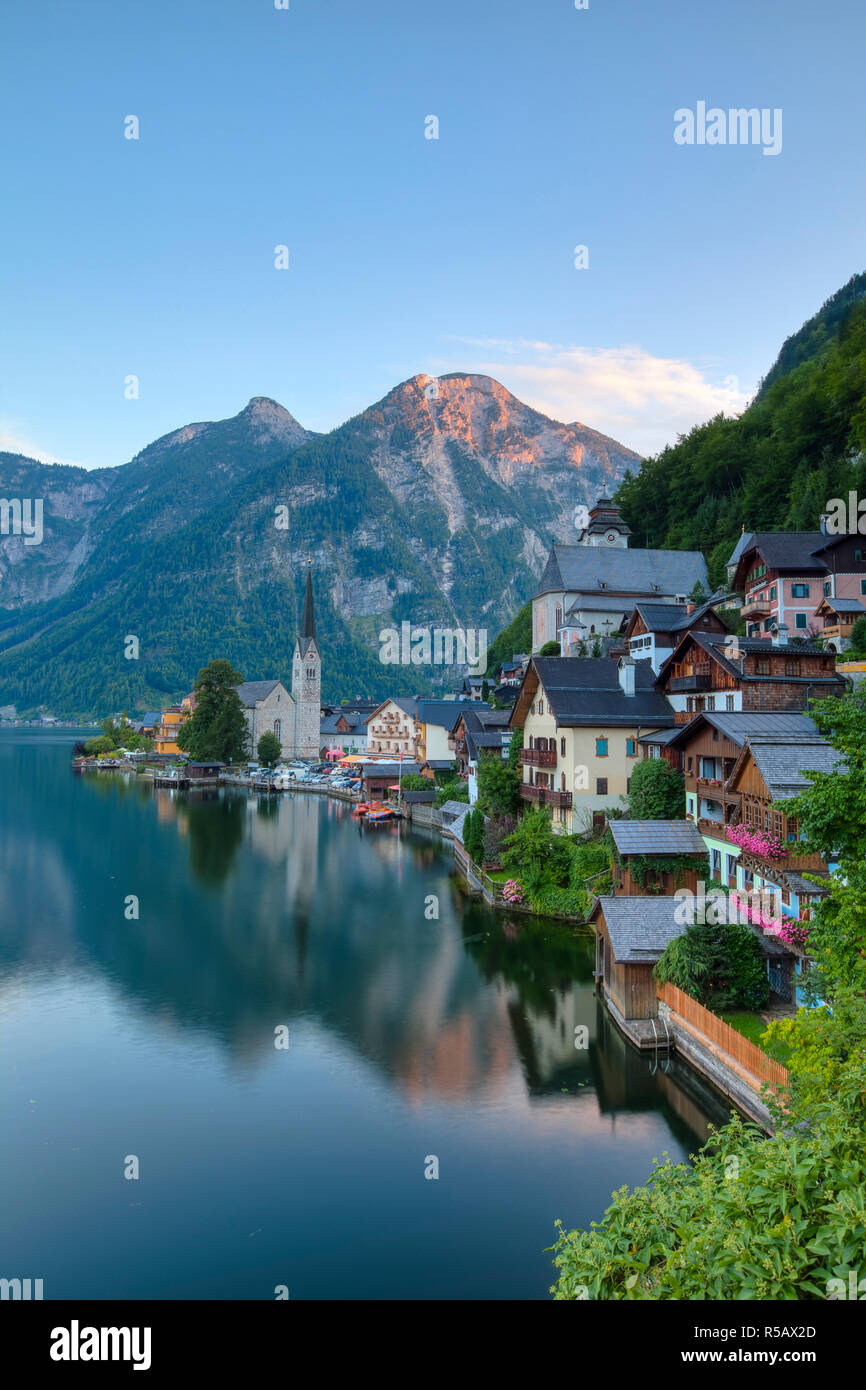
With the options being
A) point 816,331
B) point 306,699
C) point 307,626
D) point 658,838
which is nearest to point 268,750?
point 306,699

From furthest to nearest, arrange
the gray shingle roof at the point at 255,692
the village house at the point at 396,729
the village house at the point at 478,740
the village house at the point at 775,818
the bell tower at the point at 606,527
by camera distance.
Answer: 1. the gray shingle roof at the point at 255,692
2. the village house at the point at 396,729
3. the bell tower at the point at 606,527
4. the village house at the point at 478,740
5. the village house at the point at 775,818

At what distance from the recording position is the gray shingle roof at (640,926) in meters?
25.0

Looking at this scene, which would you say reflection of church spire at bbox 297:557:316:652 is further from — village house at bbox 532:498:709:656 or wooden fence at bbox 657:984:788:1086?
wooden fence at bbox 657:984:788:1086

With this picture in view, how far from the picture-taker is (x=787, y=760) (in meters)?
25.3

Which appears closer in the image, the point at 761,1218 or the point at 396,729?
the point at 761,1218

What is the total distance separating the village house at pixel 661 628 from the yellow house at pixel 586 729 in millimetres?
4389

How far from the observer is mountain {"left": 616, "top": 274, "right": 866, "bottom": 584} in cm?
6662

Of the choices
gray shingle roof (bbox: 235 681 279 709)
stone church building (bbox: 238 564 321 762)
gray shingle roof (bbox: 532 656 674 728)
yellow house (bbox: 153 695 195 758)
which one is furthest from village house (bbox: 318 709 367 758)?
gray shingle roof (bbox: 532 656 674 728)

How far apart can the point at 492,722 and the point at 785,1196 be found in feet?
208

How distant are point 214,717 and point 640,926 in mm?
103210

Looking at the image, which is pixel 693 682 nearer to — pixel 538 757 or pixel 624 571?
pixel 538 757

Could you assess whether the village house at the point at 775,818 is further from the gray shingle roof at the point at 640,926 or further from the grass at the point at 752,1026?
the grass at the point at 752,1026

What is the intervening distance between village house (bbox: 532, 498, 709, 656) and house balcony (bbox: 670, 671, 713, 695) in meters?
31.9

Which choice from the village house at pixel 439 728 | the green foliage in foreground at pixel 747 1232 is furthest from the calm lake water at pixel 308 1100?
the village house at pixel 439 728
